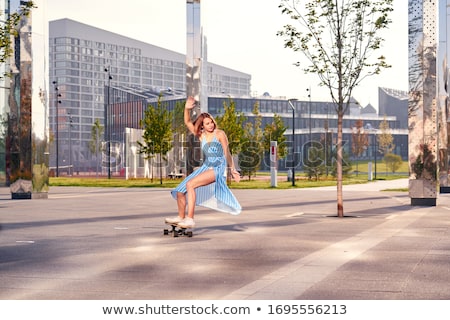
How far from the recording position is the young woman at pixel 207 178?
485 inches

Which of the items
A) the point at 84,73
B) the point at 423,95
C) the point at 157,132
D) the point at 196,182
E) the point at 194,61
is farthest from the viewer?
the point at 84,73

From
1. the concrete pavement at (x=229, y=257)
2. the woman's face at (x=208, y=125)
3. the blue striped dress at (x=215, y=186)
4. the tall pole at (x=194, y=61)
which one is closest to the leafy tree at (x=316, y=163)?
the tall pole at (x=194, y=61)

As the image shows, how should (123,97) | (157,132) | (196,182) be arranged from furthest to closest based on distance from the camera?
(123,97) < (157,132) < (196,182)

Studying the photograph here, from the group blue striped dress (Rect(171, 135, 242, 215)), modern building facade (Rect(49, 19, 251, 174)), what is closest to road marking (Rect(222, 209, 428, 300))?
blue striped dress (Rect(171, 135, 242, 215))

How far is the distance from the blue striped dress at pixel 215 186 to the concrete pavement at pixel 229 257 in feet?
1.97

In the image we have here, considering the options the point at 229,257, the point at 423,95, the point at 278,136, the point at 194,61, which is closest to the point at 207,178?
the point at 229,257

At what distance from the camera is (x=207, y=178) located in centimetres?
1230

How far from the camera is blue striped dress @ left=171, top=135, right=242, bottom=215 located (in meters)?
12.4

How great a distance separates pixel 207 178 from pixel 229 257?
8.78ft

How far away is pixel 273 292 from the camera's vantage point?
22.8ft

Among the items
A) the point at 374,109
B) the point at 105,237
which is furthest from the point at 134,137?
the point at 374,109

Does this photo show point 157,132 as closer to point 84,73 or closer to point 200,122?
point 200,122

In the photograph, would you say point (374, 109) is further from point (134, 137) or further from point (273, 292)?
point (273, 292)
